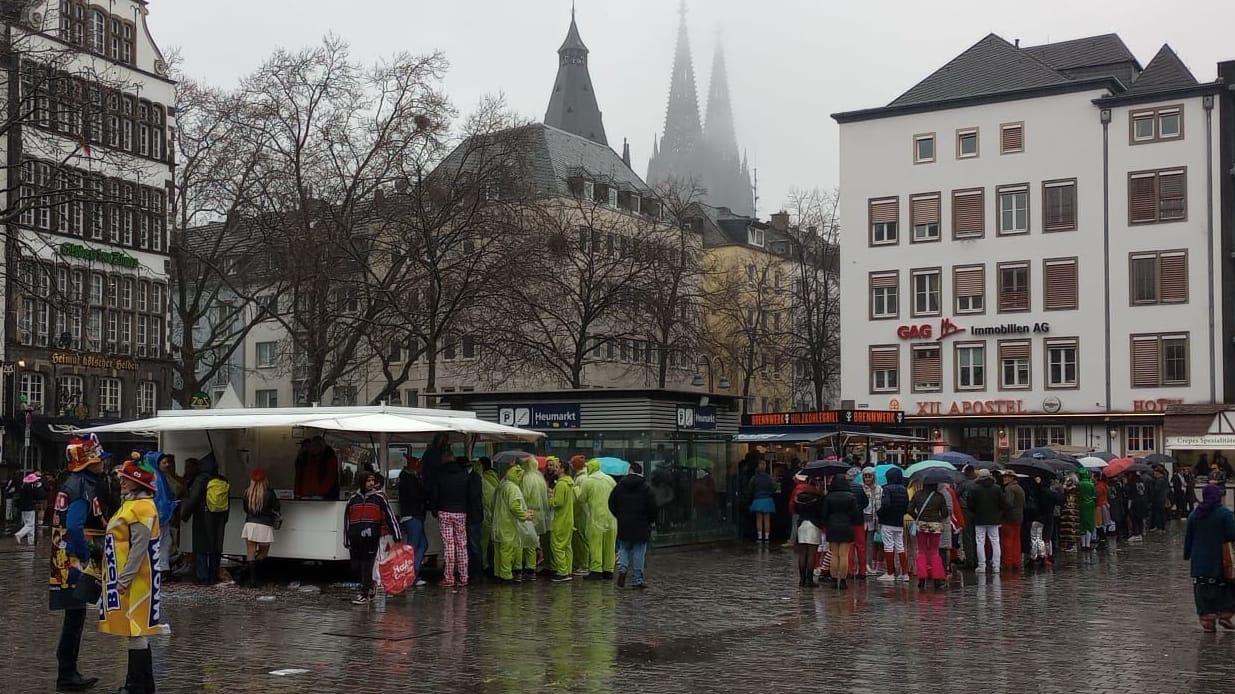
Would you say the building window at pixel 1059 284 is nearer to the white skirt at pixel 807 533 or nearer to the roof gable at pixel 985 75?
the roof gable at pixel 985 75

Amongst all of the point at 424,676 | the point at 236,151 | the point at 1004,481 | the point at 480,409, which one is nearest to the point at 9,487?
the point at 236,151

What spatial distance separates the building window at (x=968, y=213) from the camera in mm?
59906

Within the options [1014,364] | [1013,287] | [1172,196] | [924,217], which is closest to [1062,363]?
[1014,364]

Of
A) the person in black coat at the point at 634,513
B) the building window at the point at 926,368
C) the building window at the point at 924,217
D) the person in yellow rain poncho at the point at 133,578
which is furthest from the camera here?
the building window at the point at 926,368

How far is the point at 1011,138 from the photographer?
195 feet

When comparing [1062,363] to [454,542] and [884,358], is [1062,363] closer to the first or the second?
[884,358]

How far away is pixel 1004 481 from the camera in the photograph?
23953mm

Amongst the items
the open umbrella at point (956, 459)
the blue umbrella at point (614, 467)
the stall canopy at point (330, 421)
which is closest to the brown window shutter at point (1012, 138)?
the open umbrella at point (956, 459)

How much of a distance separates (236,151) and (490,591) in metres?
25.3

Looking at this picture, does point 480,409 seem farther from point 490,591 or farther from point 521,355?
point 521,355

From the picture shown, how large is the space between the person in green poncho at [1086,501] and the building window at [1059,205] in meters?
30.2

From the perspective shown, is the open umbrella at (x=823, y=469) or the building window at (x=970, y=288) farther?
the building window at (x=970, y=288)

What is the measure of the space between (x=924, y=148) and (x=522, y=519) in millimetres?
43810

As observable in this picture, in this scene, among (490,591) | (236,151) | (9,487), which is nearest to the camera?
(490,591)
